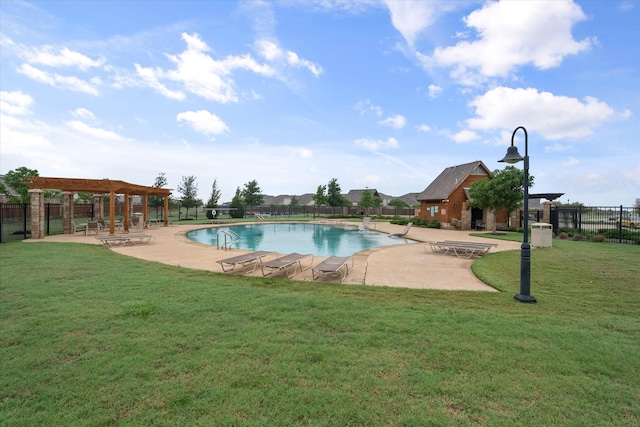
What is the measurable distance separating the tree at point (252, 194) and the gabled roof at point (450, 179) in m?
28.8

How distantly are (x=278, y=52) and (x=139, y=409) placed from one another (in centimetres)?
1649

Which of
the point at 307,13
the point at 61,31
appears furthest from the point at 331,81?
the point at 61,31

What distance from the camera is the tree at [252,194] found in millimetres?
50938

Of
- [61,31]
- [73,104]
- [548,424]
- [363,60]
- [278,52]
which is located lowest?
[548,424]

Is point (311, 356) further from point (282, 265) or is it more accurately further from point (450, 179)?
point (450, 179)

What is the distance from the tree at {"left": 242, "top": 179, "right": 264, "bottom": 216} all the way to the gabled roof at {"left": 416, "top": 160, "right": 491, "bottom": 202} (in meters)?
28.8

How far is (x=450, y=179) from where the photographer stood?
2858cm

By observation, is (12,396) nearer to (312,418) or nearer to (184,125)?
(312,418)

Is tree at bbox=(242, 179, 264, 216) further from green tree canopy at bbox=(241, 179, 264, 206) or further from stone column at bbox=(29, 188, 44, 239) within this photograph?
stone column at bbox=(29, 188, 44, 239)

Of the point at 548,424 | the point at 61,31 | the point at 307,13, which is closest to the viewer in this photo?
the point at 548,424

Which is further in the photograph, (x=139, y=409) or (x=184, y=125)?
(x=184, y=125)

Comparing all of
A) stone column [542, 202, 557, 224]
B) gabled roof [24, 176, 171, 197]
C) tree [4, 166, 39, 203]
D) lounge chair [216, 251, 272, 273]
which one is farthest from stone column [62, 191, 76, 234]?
stone column [542, 202, 557, 224]

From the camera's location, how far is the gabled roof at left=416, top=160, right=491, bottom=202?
87.5ft

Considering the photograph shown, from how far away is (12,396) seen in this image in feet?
9.23
